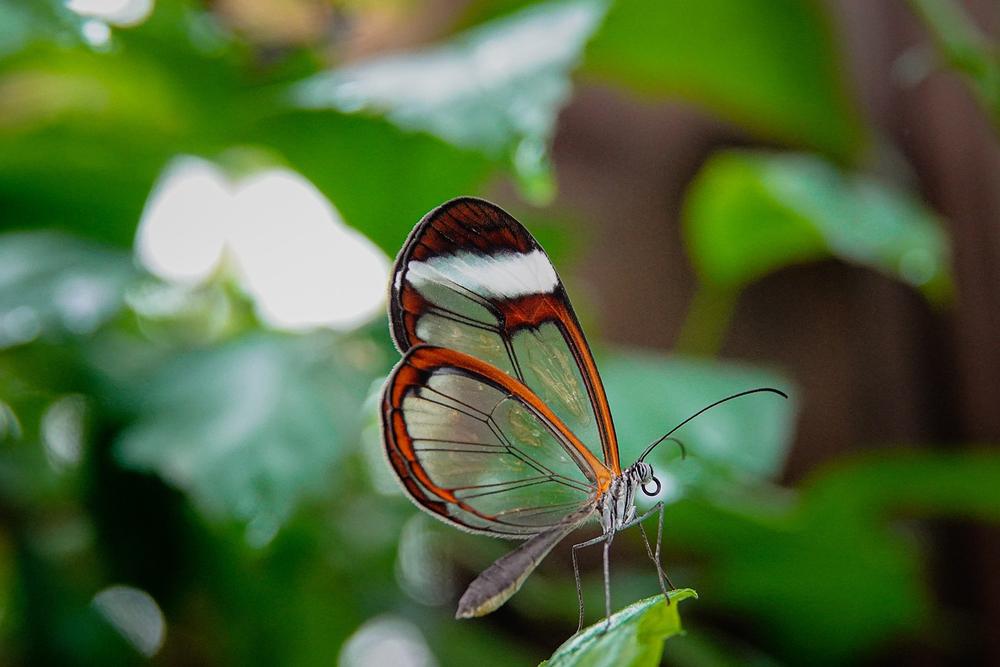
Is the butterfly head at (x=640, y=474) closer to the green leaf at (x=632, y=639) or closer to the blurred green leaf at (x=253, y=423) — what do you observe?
the green leaf at (x=632, y=639)

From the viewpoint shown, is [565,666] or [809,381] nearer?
[565,666]

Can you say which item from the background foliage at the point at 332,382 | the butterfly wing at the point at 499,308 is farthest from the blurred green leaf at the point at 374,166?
the butterfly wing at the point at 499,308

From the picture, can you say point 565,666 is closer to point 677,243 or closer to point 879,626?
point 879,626

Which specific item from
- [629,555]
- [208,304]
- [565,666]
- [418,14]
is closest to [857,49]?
[418,14]

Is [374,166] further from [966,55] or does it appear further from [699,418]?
[966,55]

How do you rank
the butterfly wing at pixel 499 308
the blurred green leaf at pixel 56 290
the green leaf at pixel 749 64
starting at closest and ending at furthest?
the butterfly wing at pixel 499 308
the blurred green leaf at pixel 56 290
the green leaf at pixel 749 64

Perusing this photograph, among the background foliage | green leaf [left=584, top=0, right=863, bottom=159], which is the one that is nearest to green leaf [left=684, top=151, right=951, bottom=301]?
the background foliage

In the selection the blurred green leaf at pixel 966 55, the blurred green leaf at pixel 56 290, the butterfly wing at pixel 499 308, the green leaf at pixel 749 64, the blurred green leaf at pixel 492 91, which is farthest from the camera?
the green leaf at pixel 749 64

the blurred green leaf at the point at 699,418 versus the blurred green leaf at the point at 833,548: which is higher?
the blurred green leaf at the point at 699,418

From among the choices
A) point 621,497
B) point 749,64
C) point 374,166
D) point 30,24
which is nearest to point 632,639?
point 621,497
